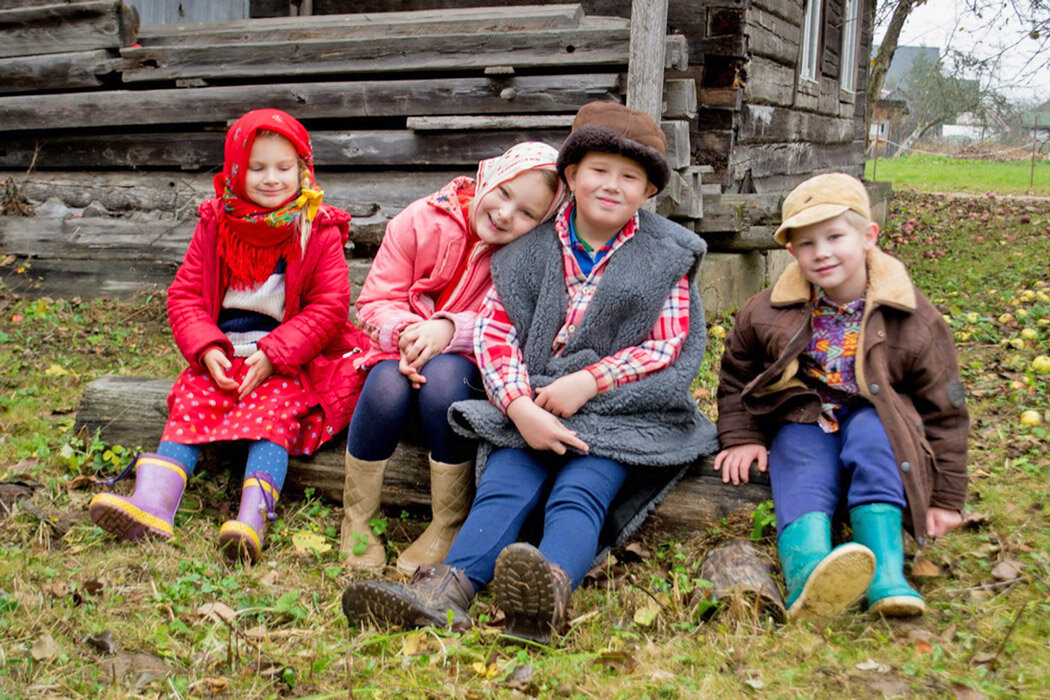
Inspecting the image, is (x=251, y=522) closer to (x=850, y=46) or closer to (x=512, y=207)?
(x=512, y=207)

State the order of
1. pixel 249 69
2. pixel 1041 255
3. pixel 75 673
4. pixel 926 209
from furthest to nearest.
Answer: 1. pixel 926 209
2. pixel 1041 255
3. pixel 249 69
4. pixel 75 673

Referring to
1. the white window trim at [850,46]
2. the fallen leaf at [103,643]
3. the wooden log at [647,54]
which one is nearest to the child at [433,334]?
the fallen leaf at [103,643]

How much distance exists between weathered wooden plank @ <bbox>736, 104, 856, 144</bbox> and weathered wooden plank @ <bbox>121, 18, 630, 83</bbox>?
Answer: 1.56 m

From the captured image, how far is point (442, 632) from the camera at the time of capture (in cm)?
244

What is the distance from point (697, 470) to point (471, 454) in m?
0.74

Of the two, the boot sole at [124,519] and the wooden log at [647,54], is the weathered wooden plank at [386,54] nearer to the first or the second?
the wooden log at [647,54]

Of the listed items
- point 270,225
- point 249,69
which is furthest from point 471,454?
point 249,69

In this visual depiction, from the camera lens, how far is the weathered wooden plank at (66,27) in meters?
6.50

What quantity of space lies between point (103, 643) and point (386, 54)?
178 inches

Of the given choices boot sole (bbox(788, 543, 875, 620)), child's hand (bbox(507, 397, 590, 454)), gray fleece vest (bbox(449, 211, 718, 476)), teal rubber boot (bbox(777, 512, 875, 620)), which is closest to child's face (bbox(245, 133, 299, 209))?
gray fleece vest (bbox(449, 211, 718, 476))

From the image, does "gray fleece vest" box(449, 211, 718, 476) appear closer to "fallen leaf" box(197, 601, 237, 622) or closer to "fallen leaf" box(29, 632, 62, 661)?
"fallen leaf" box(197, 601, 237, 622)

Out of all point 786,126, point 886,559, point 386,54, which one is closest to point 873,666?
point 886,559

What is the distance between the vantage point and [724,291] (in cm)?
646

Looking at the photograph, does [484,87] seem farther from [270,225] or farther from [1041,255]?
[1041,255]
